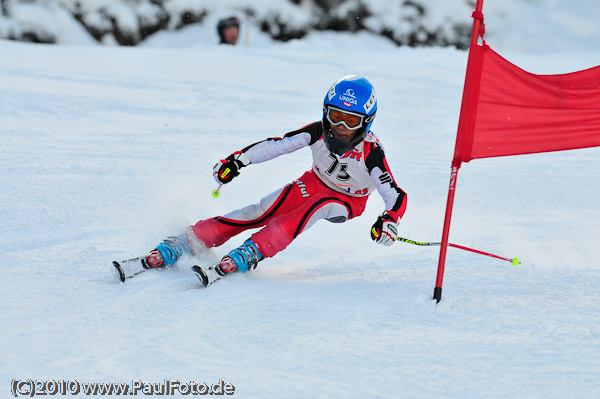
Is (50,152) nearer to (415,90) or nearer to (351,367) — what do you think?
(351,367)

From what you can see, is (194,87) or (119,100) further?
(194,87)

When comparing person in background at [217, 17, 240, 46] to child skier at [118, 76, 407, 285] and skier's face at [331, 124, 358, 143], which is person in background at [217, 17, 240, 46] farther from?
skier's face at [331, 124, 358, 143]

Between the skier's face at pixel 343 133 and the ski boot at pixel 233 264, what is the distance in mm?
810

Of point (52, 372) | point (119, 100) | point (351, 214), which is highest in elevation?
point (119, 100)

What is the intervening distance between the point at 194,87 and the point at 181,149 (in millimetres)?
2993

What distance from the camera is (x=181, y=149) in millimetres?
7309

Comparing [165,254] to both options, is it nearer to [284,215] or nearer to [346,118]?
[284,215]

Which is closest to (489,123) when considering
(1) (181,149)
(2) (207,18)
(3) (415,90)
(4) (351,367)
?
(4) (351,367)

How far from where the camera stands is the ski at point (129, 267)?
344 cm

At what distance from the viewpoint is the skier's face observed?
3.90m

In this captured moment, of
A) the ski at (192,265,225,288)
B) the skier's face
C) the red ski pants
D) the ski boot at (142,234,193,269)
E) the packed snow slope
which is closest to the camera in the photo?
the packed snow slope

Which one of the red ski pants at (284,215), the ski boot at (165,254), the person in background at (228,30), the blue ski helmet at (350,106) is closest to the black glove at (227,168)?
the red ski pants at (284,215)

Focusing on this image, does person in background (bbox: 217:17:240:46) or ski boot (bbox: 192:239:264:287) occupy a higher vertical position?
person in background (bbox: 217:17:240:46)

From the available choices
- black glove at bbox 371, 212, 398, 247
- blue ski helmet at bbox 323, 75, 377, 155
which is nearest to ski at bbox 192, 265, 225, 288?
black glove at bbox 371, 212, 398, 247
